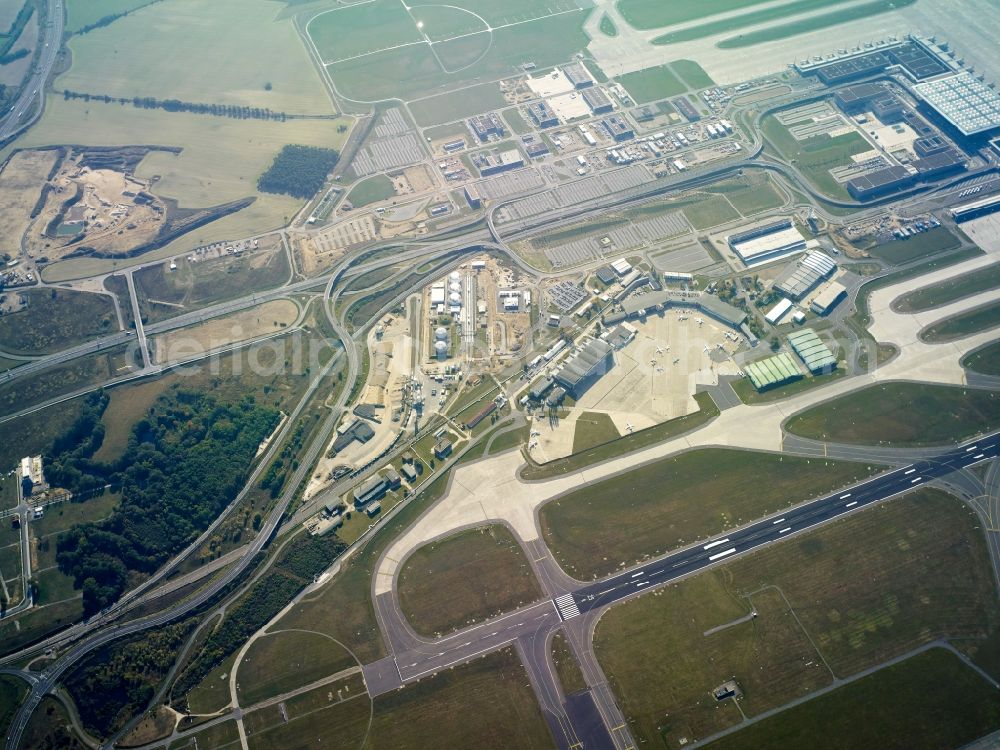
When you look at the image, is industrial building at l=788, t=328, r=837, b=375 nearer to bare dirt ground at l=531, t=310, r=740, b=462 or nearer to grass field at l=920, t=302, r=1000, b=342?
bare dirt ground at l=531, t=310, r=740, b=462

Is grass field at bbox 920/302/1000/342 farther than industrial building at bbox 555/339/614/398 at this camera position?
Yes

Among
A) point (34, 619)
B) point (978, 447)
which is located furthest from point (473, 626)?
point (978, 447)

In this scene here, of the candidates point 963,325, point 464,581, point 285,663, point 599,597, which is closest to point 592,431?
point 599,597

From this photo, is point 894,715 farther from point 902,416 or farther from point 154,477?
point 154,477

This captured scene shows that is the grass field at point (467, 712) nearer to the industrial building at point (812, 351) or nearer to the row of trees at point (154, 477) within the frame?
the row of trees at point (154, 477)

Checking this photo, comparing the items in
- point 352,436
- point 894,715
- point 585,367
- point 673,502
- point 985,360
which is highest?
point 352,436

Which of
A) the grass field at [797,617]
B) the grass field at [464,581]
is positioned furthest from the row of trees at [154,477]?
the grass field at [797,617]

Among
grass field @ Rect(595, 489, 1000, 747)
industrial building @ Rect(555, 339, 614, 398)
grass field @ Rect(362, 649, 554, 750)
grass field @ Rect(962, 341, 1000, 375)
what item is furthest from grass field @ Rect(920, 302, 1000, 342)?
grass field @ Rect(362, 649, 554, 750)
